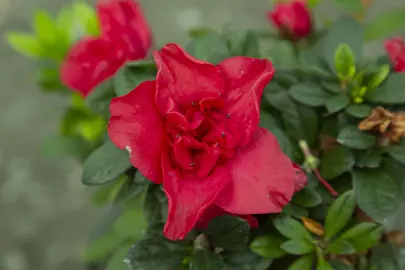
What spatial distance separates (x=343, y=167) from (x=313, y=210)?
0.06 metres

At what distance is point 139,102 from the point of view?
1.65 feet

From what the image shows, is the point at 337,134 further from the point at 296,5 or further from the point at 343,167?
the point at 296,5

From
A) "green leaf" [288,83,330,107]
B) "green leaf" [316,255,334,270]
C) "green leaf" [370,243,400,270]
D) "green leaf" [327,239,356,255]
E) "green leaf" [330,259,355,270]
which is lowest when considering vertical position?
"green leaf" [370,243,400,270]

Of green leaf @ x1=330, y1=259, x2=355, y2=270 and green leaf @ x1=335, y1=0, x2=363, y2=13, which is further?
green leaf @ x1=335, y1=0, x2=363, y2=13

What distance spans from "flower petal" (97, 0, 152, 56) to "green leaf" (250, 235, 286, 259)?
0.27m

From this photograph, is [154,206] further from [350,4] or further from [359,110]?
[350,4]

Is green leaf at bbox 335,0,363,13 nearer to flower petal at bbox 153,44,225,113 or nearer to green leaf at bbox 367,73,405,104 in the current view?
green leaf at bbox 367,73,405,104

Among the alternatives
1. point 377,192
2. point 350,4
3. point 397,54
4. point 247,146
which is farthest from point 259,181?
point 350,4

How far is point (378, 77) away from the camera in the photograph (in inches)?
23.4

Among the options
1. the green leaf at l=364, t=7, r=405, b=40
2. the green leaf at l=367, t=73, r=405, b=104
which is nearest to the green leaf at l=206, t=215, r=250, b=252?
the green leaf at l=367, t=73, r=405, b=104

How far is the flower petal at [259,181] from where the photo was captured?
0.50 metres

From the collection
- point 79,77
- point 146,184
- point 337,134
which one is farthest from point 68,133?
point 337,134

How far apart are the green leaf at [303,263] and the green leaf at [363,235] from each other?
0.04 m

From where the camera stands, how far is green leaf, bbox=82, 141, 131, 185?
0.57 meters
